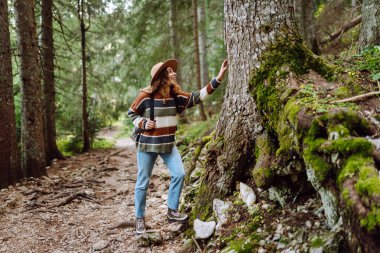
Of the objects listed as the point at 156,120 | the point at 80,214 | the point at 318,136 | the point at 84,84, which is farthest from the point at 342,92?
the point at 84,84

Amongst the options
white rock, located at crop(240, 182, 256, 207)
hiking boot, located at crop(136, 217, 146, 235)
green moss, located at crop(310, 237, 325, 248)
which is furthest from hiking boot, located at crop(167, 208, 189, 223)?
green moss, located at crop(310, 237, 325, 248)

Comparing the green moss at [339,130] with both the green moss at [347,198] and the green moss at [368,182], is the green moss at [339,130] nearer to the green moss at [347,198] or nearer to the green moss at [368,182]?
the green moss at [368,182]

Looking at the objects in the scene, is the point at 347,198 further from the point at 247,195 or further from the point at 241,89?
the point at 241,89

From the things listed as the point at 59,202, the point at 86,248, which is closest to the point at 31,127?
the point at 59,202

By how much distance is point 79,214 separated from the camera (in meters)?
6.24

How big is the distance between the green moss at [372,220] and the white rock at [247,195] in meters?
1.96

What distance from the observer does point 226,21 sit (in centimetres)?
438

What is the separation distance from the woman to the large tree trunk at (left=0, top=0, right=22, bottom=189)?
193 inches

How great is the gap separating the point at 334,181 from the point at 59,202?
5793 millimetres

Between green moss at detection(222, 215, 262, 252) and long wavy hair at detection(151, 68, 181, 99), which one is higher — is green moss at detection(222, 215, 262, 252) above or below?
below

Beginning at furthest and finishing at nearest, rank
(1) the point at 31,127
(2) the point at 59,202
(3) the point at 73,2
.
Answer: (3) the point at 73,2
(1) the point at 31,127
(2) the point at 59,202

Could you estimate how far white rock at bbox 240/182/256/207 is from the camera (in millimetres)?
3965

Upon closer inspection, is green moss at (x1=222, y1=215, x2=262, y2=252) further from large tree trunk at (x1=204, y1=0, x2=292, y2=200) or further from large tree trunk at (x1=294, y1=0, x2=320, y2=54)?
large tree trunk at (x1=294, y1=0, x2=320, y2=54)

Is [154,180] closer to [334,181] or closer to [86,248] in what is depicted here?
[86,248]
